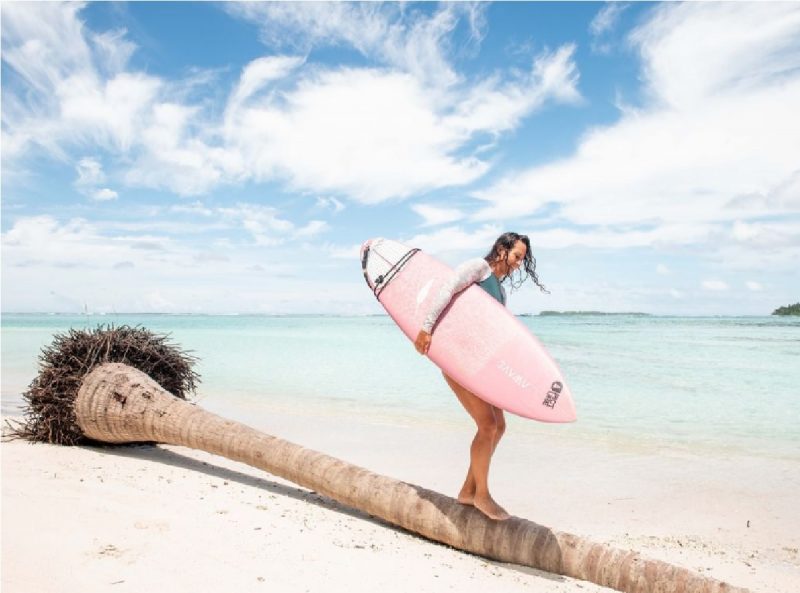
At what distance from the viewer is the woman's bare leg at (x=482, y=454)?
11.3 feet

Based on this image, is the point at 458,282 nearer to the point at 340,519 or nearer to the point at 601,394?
the point at 340,519

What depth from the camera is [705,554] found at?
3.71 metres

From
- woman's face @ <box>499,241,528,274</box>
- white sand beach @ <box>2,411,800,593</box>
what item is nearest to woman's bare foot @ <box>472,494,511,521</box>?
white sand beach @ <box>2,411,800,593</box>

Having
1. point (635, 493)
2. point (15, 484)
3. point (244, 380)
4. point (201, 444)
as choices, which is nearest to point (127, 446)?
point (201, 444)

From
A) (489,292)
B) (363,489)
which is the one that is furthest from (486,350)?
(363,489)

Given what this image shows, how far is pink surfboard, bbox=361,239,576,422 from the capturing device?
3496 mm

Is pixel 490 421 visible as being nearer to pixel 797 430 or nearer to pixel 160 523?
pixel 160 523

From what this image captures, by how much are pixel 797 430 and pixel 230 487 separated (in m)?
7.35

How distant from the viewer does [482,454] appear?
350cm

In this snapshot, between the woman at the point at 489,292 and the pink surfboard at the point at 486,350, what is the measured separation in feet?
0.36

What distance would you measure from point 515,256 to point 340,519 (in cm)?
206

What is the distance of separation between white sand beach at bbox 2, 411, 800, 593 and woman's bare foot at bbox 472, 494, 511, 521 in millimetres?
270

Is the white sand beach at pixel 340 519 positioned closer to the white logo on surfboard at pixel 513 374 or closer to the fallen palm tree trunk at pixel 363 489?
the fallen palm tree trunk at pixel 363 489

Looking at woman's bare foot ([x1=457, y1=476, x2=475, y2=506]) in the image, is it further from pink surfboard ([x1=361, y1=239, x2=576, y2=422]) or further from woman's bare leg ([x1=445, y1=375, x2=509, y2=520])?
pink surfboard ([x1=361, y1=239, x2=576, y2=422])
